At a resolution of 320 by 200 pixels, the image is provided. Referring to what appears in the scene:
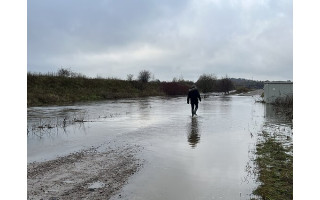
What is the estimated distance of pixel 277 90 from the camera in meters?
26.5

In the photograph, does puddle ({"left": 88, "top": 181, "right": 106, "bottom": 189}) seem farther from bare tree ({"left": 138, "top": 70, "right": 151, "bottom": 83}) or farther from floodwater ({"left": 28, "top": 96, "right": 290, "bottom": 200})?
bare tree ({"left": 138, "top": 70, "right": 151, "bottom": 83})

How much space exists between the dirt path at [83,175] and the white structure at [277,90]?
20821mm

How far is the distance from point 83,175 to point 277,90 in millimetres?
23793

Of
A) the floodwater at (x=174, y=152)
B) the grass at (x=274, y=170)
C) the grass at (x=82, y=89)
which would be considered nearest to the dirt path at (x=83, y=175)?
the floodwater at (x=174, y=152)

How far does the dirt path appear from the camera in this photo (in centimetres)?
519

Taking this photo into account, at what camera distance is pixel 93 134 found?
1135 cm

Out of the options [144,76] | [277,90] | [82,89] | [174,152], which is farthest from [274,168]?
[144,76]

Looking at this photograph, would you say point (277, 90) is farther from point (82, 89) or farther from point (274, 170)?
point (82, 89)

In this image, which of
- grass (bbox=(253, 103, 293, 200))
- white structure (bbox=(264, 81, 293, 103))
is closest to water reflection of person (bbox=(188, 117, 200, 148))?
grass (bbox=(253, 103, 293, 200))

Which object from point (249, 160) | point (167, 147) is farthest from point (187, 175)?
point (167, 147)

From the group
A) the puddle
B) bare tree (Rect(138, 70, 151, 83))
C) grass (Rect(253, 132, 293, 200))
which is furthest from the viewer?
bare tree (Rect(138, 70, 151, 83))

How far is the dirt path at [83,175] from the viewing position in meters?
5.19

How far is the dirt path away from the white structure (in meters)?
20.8

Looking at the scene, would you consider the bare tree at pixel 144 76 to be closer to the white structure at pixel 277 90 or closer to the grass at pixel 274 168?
the white structure at pixel 277 90
